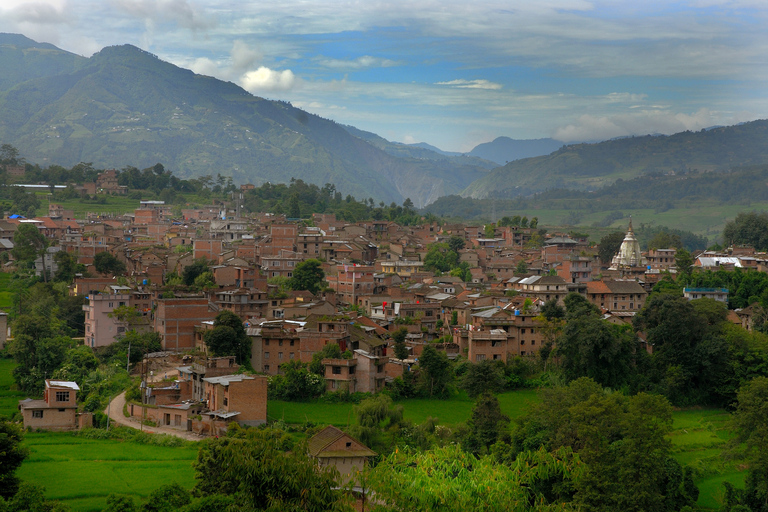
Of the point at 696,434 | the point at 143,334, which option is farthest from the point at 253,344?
the point at 696,434

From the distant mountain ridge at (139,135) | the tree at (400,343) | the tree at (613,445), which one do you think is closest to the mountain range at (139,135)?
the distant mountain ridge at (139,135)

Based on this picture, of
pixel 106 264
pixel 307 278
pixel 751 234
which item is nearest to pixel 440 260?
pixel 307 278

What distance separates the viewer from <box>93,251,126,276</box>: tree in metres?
42.3

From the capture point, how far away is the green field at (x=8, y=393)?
25938 mm

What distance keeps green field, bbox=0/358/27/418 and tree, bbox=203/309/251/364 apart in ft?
19.8

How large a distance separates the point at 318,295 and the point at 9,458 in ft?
69.3

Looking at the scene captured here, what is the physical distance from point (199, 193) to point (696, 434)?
58776mm

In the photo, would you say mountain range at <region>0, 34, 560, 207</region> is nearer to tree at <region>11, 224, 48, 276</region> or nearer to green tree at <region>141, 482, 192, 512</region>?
tree at <region>11, 224, 48, 276</region>

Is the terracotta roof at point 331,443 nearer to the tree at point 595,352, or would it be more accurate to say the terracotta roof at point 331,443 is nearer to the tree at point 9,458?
the tree at point 9,458

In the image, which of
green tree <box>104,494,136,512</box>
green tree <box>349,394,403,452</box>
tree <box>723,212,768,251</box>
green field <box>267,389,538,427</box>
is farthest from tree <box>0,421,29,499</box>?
tree <box>723,212,768,251</box>

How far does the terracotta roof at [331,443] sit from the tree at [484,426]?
3.05m

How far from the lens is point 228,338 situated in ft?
96.1

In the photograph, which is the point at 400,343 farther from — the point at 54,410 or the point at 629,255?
the point at 629,255

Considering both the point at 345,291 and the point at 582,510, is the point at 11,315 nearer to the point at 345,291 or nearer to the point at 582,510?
the point at 345,291
